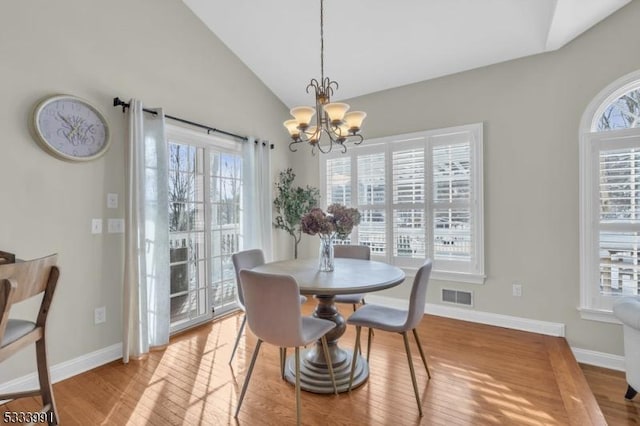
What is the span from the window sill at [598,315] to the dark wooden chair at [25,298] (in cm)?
403

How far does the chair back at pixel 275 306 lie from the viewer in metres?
1.80

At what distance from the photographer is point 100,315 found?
271 centimetres

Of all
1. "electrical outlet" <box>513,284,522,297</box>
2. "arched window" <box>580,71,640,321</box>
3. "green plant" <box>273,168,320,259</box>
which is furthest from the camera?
"green plant" <box>273,168,320,259</box>

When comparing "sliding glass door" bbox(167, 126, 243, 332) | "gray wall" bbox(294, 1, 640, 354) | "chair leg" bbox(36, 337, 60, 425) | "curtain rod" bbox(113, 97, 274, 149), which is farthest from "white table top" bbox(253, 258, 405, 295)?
"curtain rod" bbox(113, 97, 274, 149)

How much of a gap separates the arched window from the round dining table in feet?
6.25

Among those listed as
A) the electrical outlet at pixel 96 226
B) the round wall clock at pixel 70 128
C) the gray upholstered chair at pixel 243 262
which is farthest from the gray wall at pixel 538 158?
the electrical outlet at pixel 96 226

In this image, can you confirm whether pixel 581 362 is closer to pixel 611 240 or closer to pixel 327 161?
pixel 611 240

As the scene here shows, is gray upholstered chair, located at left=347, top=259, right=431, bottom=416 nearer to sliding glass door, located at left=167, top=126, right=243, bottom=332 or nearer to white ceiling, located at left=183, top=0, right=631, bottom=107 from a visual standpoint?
sliding glass door, located at left=167, top=126, right=243, bottom=332

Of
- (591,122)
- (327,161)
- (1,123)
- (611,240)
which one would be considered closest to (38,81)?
(1,123)

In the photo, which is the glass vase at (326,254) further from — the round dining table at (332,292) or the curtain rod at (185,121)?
the curtain rod at (185,121)

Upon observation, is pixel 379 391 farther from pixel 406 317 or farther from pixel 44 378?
pixel 44 378

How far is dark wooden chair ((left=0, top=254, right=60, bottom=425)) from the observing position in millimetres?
1473

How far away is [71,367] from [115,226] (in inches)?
44.1

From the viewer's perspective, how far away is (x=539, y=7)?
2.76 meters
